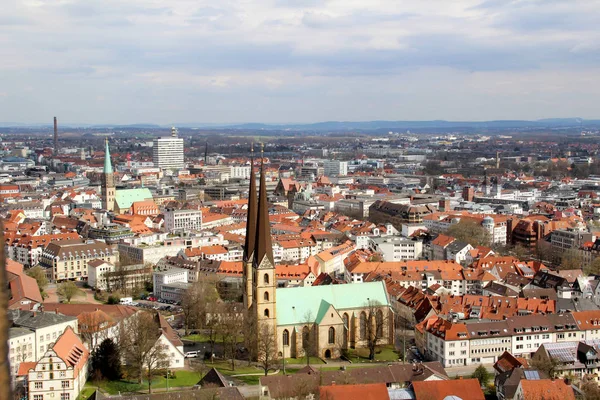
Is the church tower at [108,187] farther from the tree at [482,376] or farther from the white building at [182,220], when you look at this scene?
the tree at [482,376]

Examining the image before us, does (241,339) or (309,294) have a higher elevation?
(309,294)

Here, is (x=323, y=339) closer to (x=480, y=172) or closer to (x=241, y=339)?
(x=241, y=339)

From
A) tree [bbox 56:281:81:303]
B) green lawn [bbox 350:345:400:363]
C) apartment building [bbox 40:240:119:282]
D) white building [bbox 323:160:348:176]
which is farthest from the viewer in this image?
white building [bbox 323:160:348:176]

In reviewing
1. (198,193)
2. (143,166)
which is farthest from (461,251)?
(143,166)

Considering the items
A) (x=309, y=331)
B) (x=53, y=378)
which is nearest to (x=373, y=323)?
(x=309, y=331)

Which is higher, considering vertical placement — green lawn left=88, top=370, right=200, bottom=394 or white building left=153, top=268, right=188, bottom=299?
white building left=153, top=268, right=188, bottom=299

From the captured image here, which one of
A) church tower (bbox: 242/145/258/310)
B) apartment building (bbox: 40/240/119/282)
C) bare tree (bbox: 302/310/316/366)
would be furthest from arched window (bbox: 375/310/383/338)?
apartment building (bbox: 40/240/119/282)

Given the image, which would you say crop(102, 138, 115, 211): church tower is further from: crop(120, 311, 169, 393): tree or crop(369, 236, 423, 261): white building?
crop(120, 311, 169, 393): tree
